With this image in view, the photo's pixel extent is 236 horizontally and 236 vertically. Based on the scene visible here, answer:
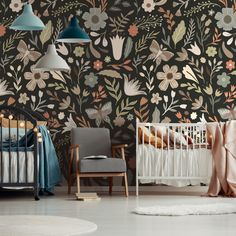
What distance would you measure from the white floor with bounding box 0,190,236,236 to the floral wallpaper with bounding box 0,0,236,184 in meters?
0.99

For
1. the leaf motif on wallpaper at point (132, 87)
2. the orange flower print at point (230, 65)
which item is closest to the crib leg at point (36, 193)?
the leaf motif on wallpaper at point (132, 87)

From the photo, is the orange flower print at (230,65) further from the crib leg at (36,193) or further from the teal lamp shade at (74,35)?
the crib leg at (36,193)

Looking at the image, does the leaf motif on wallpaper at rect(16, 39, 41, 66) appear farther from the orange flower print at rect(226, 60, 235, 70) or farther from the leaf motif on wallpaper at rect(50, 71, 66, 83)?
the orange flower print at rect(226, 60, 235, 70)

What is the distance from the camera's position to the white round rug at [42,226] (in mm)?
4287

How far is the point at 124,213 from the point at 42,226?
1140 millimetres

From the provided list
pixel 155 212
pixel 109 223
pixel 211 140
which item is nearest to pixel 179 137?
pixel 211 140

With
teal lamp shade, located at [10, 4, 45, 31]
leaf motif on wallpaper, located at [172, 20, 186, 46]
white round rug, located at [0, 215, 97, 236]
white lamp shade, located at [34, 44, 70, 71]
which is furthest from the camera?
Result: leaf motif on wallpaper, located at [172, 20, 186, 46]

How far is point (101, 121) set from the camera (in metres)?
8.32

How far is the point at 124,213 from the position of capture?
5.62 metres

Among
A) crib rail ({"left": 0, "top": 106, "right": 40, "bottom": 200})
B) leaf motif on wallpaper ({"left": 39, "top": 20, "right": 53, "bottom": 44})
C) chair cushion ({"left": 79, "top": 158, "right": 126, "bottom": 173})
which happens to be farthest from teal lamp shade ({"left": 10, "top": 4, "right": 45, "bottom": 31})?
chair cushion ({"left": 79, "top": 158, "right": 126, "bottom": 173})

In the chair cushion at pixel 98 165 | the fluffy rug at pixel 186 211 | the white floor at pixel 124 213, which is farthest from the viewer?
the chair cushion at pixel 98 165

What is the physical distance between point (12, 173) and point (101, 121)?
157cm

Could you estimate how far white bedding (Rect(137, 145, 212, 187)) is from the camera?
777cm

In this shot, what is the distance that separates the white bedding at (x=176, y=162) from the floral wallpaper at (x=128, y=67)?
49cm
